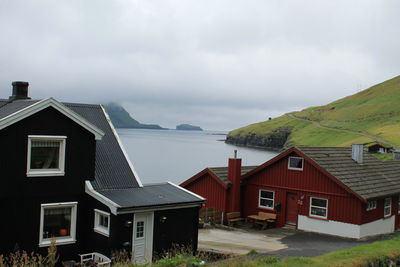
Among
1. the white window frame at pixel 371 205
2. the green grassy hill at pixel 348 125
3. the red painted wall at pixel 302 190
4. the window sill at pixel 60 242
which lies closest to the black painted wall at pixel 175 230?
the window sill at pixel 60 242

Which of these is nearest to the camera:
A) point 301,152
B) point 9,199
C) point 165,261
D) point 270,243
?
point 165,261

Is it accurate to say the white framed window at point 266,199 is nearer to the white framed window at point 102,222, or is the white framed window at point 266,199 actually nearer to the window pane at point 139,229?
the window pane at point 139,229

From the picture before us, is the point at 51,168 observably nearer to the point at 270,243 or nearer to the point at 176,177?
the point at 270,243

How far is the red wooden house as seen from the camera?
81.6 feet

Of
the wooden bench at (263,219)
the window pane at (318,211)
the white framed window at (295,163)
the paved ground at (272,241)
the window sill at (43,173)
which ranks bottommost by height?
the paved ground at (272,241)

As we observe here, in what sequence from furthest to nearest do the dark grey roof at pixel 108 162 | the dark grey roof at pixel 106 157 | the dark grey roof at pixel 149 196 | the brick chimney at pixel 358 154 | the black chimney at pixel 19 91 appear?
1. the brick chimney at pixel 358 154
2. the black chimney at pixel 19 91
3. the dark grey roof at pixel 108 162
4. the dark grey roof at pixel 106 157
5. the dark grey roof at pixel 149 196

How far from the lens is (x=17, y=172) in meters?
16.4

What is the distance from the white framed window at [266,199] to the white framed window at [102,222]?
44.5 feet

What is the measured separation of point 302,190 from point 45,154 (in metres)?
15.5

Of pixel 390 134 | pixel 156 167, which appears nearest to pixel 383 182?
pixel 156 167

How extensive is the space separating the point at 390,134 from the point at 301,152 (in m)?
92.4

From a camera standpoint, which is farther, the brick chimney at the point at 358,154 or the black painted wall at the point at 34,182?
the brick chimney at the point at 358,154

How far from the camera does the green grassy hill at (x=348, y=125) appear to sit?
124188 mm

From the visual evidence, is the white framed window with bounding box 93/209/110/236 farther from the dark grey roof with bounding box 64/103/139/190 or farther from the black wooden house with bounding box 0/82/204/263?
the dark grey roof with bounding box 64/103/139/190
